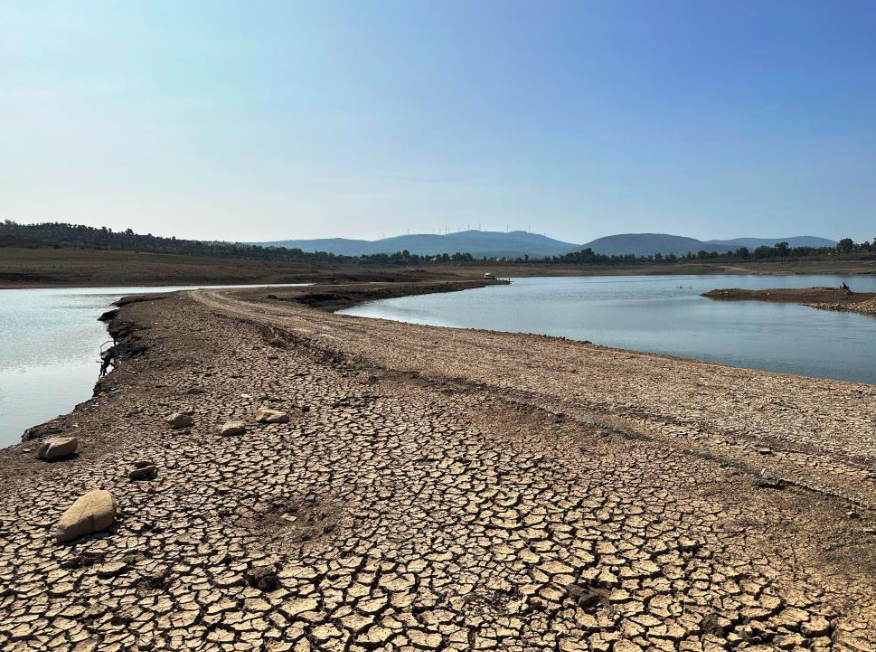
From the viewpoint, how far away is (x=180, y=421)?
8.86 metres

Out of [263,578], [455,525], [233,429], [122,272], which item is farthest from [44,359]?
[122,272]

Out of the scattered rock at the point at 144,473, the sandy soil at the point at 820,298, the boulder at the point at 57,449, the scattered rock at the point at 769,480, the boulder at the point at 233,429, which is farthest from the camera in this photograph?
the sandy soil at the point at 820,298

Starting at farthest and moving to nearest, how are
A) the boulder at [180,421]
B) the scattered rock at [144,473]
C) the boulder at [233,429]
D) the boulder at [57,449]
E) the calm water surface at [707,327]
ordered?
the calm water surface at [707,327] → the boulder at [180,421] → the boulder at [233,429] → the boulder at [57,449] → the scattered rock at [144,473]

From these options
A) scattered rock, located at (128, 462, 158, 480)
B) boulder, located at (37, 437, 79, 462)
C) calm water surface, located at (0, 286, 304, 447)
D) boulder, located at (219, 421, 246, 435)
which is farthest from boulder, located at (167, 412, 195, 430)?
calm water surface, located at (0, 286, 304, 447)

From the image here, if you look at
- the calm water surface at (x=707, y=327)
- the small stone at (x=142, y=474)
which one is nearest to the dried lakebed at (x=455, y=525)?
the small stone at (x=142, y=474)

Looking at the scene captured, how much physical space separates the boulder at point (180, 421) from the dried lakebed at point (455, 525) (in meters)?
0.07

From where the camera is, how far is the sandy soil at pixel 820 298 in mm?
37931

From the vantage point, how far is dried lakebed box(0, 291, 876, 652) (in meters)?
4.11

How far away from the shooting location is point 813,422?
883 cm

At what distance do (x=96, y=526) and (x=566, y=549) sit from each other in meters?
4.72

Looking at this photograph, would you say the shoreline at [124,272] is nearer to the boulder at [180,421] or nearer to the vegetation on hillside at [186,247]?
the vegetation on hillside at [186,247]

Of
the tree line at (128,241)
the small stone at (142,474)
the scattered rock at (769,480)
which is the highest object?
the tree line at (128,241)

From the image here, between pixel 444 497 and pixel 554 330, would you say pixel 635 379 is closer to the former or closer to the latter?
pixel 444 497

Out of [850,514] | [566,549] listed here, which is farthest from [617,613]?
[850,514]
